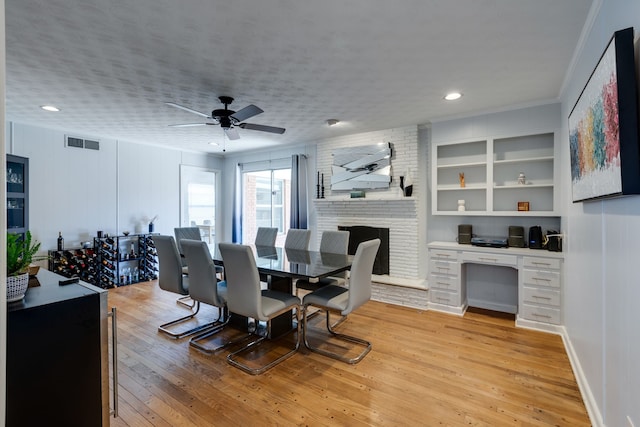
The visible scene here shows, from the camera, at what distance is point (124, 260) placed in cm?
527

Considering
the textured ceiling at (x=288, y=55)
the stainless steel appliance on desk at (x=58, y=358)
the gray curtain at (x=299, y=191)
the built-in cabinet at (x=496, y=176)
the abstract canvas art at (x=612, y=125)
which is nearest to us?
the stainless steel appliance on desk at (x=58, y=358)

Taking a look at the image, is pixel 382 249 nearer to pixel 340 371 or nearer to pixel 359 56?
pixel 340 371

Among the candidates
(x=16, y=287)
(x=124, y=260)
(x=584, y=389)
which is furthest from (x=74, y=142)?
(x=584, y=389)

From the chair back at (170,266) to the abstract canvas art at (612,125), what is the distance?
3.38 m

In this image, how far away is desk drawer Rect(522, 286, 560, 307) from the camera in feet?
11.0

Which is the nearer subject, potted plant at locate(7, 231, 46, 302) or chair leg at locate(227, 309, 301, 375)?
potted plant at locate(7, 231, 46, 302)

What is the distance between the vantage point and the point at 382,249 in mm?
4816

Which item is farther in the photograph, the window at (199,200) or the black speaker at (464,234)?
the window at (199,200)

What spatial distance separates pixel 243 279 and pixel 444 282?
2.65m

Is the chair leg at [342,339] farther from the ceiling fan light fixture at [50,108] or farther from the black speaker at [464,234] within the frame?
the ceiling fan light fixture at [50,108]

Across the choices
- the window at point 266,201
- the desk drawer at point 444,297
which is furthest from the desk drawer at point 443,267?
the window at point 266,201

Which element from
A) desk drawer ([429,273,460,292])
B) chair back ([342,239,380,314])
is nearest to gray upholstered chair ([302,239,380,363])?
chair back ([342,239,380,314])

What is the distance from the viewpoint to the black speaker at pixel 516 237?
3740 millimetres

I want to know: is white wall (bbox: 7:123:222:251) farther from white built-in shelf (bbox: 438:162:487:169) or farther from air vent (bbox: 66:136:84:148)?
white built-in shelf (bbox: 438:162:487:169)
